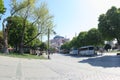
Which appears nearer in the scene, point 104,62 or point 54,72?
point 54,72

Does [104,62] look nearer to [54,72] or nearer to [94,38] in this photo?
[54,72]

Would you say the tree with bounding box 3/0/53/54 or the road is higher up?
the tree with bounding box 3/0/53/54

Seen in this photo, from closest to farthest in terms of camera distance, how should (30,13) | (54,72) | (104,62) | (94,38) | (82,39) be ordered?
(54,72), (104,62), (30,13), (94,38), (82,39)

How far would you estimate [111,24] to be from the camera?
67.2 m

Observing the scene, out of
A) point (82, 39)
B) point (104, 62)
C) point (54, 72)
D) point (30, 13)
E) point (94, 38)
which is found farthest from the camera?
point (82, 39)

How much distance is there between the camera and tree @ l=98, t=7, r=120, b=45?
66.9 m

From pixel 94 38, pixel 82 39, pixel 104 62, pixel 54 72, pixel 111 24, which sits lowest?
pixel 54 72

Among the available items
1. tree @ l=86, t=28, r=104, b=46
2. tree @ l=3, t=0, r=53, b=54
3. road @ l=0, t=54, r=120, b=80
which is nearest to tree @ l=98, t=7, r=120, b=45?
tree @ l=3, t=0, r=53, b=54

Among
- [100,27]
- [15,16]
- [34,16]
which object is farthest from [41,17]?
[100,27]

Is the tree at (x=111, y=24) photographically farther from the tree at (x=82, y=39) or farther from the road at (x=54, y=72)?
the road at (x=54, y=72)

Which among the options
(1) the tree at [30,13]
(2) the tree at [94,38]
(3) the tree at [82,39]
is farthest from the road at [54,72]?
(3) the tree at [82,39]

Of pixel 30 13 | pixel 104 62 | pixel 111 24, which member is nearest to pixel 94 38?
pixel 111 24

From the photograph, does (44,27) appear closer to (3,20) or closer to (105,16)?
(3,20)

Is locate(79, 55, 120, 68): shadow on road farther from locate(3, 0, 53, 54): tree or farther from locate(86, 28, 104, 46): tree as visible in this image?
locate(86, 28, 104, 46): tree
